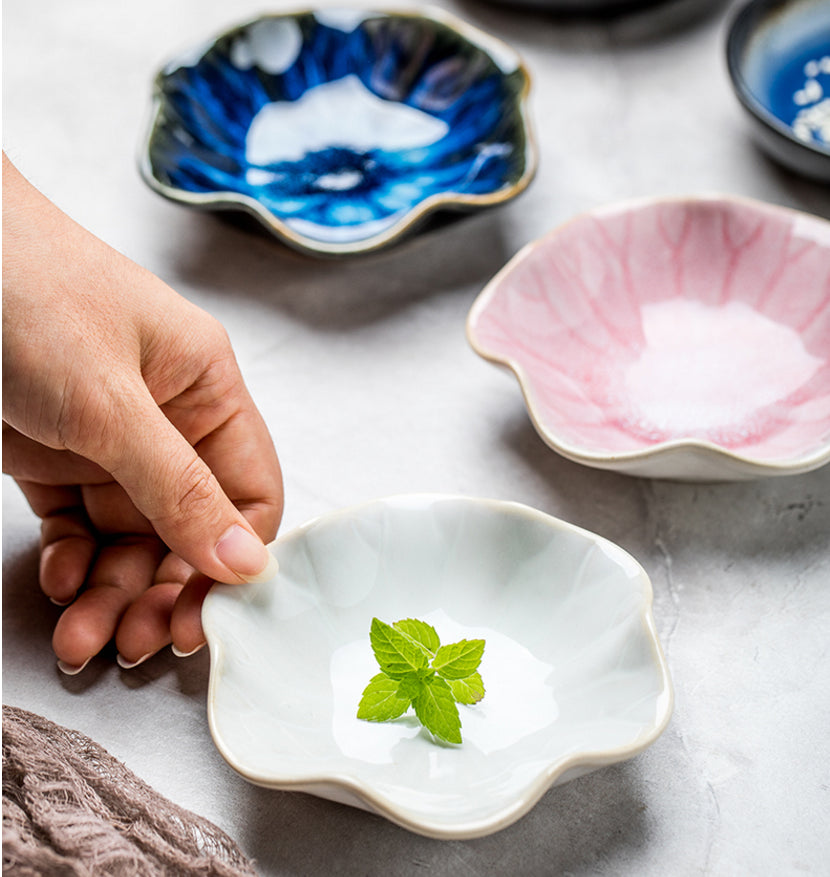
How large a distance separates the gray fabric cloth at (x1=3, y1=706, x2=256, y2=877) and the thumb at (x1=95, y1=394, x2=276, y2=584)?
150 mm

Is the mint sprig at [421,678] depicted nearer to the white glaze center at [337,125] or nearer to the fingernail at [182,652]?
the fingernail at [182,652]

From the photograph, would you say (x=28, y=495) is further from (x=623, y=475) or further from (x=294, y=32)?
(x=294, y=32)

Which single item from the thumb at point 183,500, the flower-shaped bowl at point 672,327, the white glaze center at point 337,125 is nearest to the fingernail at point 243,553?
the thumb at point 183,500

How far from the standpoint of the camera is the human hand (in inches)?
26.1

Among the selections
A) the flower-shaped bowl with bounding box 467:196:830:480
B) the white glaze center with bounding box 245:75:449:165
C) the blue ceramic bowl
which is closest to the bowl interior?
the blue ceramic bowl

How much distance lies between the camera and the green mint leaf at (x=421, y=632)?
A: 683 mm

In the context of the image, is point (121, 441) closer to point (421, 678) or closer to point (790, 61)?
point (421, 678)

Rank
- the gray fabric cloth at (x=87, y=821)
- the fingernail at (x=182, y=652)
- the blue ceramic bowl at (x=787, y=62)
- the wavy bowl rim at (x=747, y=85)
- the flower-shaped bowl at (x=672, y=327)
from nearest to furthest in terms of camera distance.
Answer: the gray fabric cloth at (x=87, y=821) < the fingernail at (x=182, y=652) < the flower-shaped bowl at (x=672, y=327) < the wavy bowl rim at (x=747, y=85) < the blue ceramic bowl at (x=787, y=62)

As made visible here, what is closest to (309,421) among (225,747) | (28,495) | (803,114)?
(28,495)

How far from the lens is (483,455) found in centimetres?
90

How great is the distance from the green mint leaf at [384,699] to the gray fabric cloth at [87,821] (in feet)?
0.39

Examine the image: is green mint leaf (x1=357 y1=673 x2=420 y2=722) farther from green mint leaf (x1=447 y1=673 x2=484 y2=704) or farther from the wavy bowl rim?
the wavy bowl rim

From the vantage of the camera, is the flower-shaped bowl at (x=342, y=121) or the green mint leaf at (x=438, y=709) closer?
the green mint leaf at (x=438, y=709)

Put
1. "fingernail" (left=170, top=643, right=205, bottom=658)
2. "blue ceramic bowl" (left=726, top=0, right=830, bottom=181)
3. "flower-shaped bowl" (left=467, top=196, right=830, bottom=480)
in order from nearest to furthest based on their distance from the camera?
"fingernail" (left=170, top=643, right=205, bottom=658), "flower-shaped bowl" (left=467, top=196, right=830, bottom=480), "blue ceramic bowl" (left=726, top=0, right=830, bottom=181)
